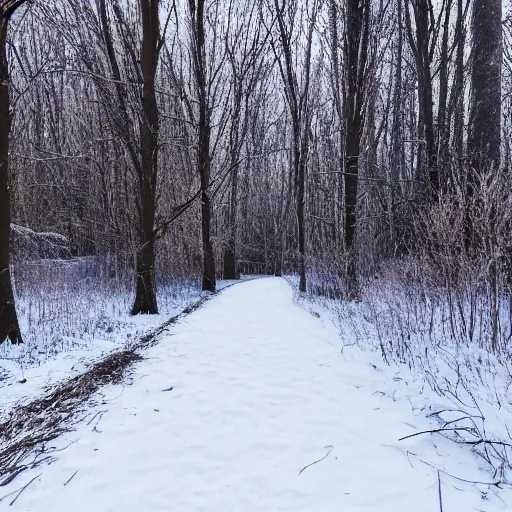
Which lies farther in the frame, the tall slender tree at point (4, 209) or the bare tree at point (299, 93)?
the bare tree at point (299, 93)

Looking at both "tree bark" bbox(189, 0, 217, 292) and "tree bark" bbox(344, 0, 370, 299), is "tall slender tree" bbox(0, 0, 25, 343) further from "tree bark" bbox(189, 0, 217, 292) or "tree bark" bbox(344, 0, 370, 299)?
"tree bark" bbox(189, 0, 217, 292)

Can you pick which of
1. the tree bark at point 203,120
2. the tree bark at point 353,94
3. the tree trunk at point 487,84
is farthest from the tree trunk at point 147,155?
the tree trunk at point 487,84

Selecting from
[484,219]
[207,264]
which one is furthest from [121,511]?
[207,264]

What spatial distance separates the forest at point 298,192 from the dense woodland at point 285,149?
0.05m

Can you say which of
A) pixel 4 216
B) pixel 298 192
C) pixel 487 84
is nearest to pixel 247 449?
pixel 4 216

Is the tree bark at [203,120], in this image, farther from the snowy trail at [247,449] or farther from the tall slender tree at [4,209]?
the snowy trail at [247,449]

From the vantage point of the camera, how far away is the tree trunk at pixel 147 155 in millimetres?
7559

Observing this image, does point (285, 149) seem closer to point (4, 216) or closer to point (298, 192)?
point (298, 192)

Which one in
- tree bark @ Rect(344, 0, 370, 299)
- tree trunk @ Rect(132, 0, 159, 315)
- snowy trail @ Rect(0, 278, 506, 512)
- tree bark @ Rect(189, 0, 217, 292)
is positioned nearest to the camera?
snowy trail @ Rect(0, 278, 506, 512)

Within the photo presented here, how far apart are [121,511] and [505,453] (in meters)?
2.16

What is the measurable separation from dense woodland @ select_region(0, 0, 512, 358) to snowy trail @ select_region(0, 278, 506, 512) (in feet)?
4.95

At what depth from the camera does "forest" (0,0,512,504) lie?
4.40 meters

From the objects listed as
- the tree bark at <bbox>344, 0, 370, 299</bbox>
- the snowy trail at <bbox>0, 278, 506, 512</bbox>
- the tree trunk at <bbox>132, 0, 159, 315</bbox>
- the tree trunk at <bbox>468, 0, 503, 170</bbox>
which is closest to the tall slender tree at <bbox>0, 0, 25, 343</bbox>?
the snowy trail at <bbox>0, 278, 506, 512</bbox>

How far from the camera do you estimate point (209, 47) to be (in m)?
12.8
